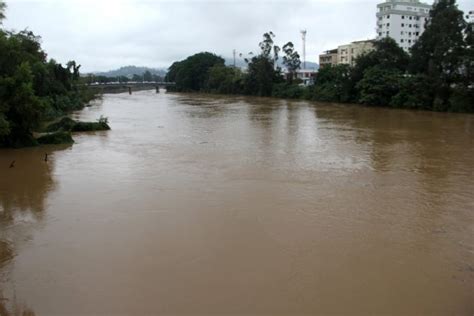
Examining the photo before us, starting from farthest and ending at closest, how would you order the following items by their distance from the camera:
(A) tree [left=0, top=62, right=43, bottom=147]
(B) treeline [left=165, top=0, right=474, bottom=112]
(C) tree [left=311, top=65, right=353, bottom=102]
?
(C) tree [left=311, top=65, right=353, bottom=102] → (B) treeline [left=165, top=0, right=474, bottom=112] → (A) tree [left=0, top=62, right=43, bottom=147]

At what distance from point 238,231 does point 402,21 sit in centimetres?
6530

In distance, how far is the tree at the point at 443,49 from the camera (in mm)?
29469

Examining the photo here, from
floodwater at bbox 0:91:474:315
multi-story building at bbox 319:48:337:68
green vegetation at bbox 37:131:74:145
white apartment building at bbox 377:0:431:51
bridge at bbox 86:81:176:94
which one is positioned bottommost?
floodwater at bbox 0:91:474:315

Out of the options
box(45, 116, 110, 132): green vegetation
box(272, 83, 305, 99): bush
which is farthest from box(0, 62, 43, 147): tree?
box(272, 83, 305, 99): bush

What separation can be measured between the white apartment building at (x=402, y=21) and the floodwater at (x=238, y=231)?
5417 cm

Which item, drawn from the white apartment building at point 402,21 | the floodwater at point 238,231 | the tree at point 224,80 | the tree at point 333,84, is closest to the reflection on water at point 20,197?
the floodwater at point 238,231

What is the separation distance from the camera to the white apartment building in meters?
64.2

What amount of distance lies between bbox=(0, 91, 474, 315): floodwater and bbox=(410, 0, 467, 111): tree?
16.8 meters

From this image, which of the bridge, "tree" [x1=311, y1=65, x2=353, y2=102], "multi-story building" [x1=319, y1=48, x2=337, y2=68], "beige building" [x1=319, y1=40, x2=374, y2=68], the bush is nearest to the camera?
"tree" [x1=311, y1=65, x2=353, y2=102]

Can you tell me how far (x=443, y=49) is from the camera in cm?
2986

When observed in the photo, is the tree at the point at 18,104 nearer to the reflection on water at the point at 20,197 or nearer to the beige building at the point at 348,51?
the reflection on water at the point at 20,197

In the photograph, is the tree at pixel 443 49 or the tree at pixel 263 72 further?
the tree at pixel 263 72

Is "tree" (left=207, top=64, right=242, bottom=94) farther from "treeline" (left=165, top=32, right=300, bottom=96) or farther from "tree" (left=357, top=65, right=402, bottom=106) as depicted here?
"tree" (left=357, top=65, right=402, bottom=106)

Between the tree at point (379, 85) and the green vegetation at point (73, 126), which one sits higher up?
the tree at point (379, 85)
